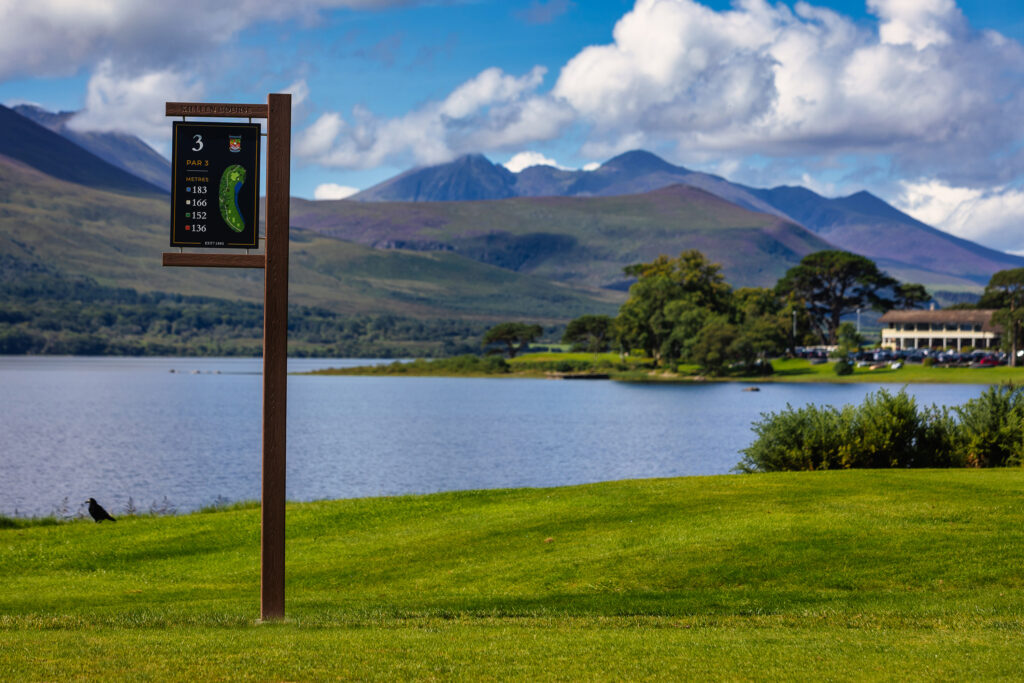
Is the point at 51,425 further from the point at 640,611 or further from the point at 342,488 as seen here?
the point at 640,611

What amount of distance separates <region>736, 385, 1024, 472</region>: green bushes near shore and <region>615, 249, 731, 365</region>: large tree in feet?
400

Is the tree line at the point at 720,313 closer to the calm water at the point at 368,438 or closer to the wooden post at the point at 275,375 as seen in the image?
the calm water at the point at 368,438

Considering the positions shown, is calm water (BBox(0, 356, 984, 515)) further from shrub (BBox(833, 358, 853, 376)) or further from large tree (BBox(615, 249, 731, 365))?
large tree (BBox(615, 249, 731, 365))

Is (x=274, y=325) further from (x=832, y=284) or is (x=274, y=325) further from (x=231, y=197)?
(x=832, y=284)

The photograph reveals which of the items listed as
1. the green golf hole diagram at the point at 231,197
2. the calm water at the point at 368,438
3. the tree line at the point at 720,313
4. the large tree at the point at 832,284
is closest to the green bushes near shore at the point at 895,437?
the green golf hole diagram at the point at 231,197

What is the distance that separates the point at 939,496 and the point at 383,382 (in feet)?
552

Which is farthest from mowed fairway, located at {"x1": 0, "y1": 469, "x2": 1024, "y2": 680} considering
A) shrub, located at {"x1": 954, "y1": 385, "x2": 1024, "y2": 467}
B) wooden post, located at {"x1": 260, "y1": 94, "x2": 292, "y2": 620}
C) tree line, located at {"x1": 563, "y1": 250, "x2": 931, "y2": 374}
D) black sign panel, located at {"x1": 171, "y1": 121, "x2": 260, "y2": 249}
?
tree line, located at {"x1": 563, "y1": 250, "x2": 931, "y2": 374}

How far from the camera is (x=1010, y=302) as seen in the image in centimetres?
17188

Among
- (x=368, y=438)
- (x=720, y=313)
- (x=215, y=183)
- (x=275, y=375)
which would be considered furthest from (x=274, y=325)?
(x=720, y=313)

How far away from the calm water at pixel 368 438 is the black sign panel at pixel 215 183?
2863cm

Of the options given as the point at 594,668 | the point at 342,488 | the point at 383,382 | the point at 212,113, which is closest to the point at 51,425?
the point at 342,488

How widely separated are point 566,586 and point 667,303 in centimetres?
13897

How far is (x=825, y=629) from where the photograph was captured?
43.4ft

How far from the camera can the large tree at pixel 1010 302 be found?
14950cm
